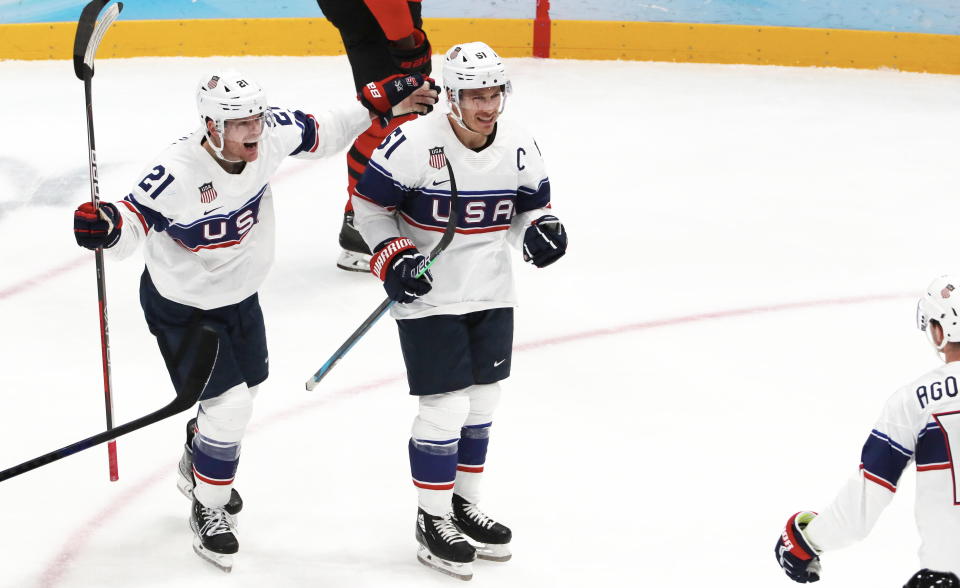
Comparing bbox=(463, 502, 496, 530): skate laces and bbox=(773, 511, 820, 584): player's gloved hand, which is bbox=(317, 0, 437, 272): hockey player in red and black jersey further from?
bbox=(773, 511, 820, 584): player's gloved hand

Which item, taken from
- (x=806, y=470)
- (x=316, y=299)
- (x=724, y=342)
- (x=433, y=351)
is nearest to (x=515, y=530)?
(x=433, y=351)

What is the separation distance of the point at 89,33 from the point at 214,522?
1.15m

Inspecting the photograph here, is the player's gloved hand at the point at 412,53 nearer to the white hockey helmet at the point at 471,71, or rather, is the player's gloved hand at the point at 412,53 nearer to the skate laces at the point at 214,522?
the white hockey helmet at the point at 471,71

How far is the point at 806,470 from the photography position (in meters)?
3.22

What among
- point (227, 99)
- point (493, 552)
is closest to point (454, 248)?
point (227, 99)

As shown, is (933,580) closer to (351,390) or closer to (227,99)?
(227,99)

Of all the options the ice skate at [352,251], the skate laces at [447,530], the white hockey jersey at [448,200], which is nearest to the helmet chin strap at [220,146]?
the white hockey jersey at [448,200]

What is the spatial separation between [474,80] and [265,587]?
3.88 feet

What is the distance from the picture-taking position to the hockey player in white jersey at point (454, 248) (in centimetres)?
265

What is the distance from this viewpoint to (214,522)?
2785 millimetres

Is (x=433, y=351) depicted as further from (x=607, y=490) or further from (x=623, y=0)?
(x=623, y=0)

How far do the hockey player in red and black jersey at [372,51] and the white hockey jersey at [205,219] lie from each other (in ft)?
4.29

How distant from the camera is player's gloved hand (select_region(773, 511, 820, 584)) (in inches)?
82.7

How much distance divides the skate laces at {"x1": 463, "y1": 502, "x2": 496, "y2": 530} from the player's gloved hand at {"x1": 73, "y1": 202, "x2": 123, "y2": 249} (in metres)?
1.01
